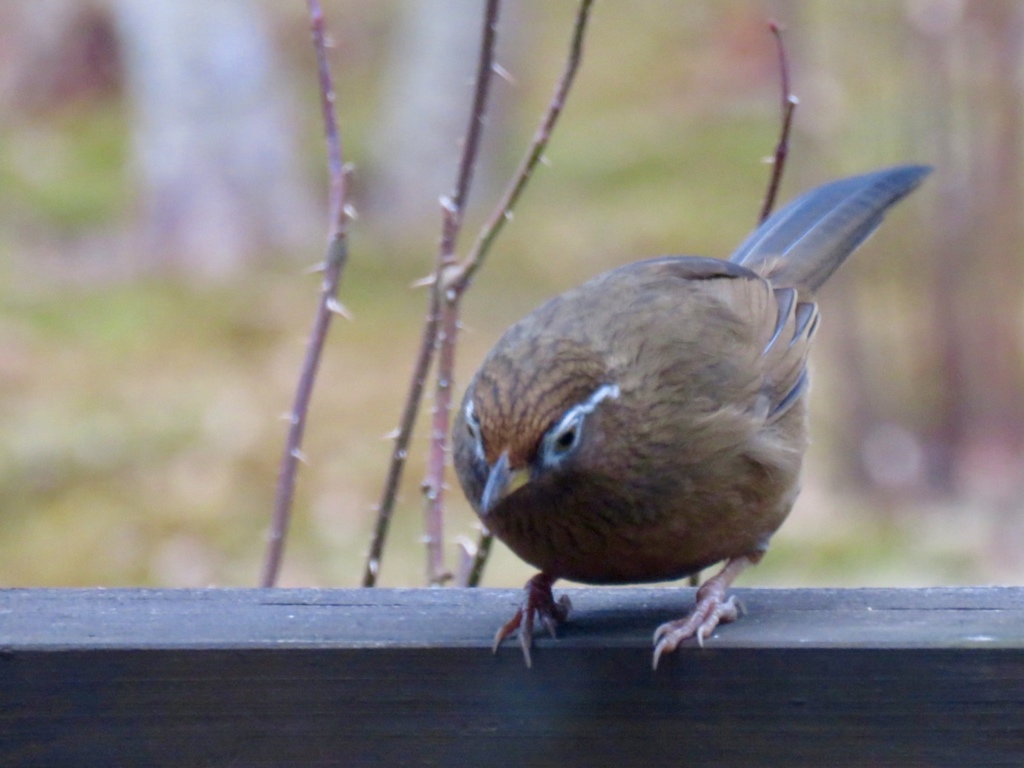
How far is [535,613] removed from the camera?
106 inches

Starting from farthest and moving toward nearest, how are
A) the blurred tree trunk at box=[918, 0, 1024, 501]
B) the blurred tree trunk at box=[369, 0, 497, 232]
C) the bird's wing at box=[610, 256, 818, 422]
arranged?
the blurred tree trunk at box=[369, 0, 497, 232], the blurred tree trunk at box=[918, 0, 1024, 501], the bird's wing at box=[610, 256, 818, 422]

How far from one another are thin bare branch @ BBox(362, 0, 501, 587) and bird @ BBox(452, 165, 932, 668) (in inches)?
4.2

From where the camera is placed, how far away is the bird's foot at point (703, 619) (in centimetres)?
251

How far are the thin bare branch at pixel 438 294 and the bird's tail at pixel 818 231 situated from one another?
1.17 m

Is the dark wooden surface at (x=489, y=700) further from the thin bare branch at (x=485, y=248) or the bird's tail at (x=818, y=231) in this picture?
the bird's tail at (x=818, y=231)

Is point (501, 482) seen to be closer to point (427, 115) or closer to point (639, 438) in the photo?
point (639, 438)

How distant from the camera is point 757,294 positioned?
12.2 feet

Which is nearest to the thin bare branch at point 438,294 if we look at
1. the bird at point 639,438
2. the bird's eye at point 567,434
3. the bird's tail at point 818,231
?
the bird at point 639,438

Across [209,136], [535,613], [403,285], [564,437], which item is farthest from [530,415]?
[209,136]

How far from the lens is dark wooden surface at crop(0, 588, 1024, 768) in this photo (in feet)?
7.97

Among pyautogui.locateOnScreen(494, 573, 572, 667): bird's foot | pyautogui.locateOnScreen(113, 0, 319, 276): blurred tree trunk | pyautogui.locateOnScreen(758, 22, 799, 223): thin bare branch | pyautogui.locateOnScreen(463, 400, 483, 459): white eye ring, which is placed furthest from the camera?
pyautogui.locateOnScreen(113, 0, 319, 276): blurred tree trunk

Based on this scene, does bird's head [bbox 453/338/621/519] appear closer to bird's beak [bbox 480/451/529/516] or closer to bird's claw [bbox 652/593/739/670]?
bird's beak [bbox 480/451/529/516]

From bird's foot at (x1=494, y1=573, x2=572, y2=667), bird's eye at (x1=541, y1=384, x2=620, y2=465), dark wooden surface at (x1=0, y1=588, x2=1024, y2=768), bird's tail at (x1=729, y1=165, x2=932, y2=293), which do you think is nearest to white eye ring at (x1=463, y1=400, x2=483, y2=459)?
bird's eye at (x1=541, y1=384, x2=620, y2=465)

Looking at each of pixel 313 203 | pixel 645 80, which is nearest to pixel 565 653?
pixel 313 203
